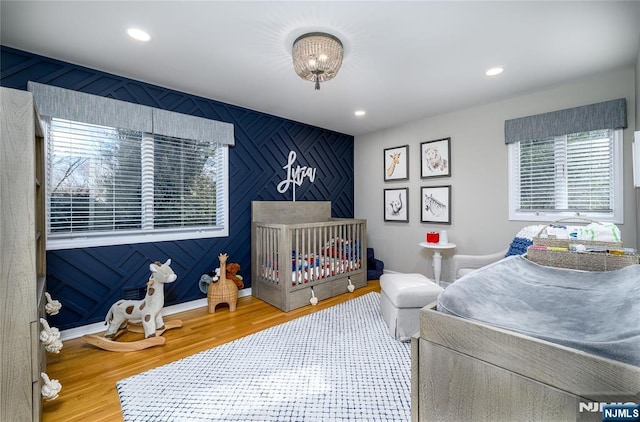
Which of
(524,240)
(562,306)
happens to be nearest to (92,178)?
(562,306)

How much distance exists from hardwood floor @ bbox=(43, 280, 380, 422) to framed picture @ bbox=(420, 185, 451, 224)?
176cm

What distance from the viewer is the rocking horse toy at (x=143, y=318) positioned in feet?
7.22

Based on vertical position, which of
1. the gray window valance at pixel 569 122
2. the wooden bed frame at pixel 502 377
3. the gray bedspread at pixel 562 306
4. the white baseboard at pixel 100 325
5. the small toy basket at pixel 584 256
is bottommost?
the white baseboard at pixel 100 325

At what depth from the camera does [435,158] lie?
3.74 m

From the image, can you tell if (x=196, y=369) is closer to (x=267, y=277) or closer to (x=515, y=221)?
(x=267, y=277)

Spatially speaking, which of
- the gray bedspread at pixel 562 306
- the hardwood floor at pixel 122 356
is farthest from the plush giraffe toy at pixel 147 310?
the gray bedspread at pixel 562 306

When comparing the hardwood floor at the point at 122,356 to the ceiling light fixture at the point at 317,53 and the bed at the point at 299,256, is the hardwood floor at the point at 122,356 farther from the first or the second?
the ceiling light fixture at the point at 317,53

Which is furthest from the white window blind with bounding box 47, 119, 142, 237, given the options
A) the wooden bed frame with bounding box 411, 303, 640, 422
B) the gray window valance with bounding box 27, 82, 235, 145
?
the wooden bed frame with bounding box 411, 303, 640, 422

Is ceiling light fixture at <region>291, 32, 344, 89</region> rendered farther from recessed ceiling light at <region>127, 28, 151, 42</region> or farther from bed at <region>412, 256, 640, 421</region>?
bed at <region>412, 256, 640, 421</region>

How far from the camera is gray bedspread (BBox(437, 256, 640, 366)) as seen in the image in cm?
74

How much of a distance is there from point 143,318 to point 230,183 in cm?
167

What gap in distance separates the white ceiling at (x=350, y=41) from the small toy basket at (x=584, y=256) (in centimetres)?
147

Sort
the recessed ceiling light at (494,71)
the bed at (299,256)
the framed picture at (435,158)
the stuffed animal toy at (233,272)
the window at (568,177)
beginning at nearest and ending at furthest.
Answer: the recessed ceiling light at (494,71) < the window at (568,177) < the bed at (299,256) < the stuffed animal toy at (233,272) < the framed picture at (435,158)

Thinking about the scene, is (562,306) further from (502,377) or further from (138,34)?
(138,34)
